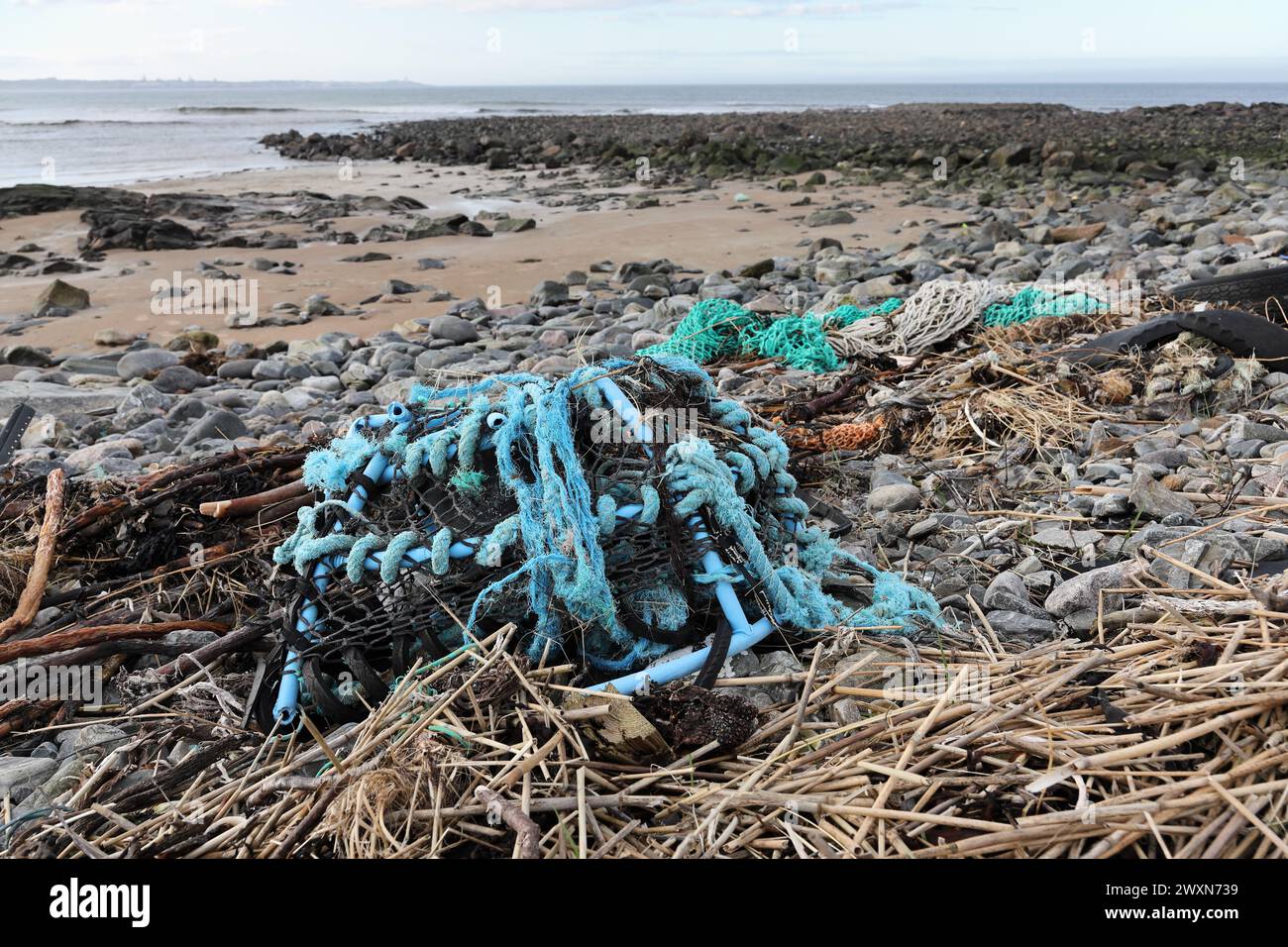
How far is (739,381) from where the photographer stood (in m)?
5.03

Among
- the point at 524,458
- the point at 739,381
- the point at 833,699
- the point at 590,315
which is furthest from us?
the point at 590,315

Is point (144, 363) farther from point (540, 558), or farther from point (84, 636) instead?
point (540, 558)

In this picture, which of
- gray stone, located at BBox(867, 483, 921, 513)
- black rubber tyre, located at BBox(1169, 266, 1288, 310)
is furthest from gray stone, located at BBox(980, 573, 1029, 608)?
black rubber tyre, located at BBox(1169, 266, 1288, 310)

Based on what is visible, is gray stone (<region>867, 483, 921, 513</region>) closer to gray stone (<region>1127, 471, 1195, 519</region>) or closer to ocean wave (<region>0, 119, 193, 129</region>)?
gray stone (<region>1127, 471, 1195, 519</region>)

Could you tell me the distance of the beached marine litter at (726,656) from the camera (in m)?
1.76

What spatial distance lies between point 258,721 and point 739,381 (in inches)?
132

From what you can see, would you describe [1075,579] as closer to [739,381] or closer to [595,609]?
[595,609]

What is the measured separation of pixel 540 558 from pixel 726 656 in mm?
501

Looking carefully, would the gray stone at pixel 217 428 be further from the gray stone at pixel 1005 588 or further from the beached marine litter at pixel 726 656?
the gray stone at pixel 1005 588

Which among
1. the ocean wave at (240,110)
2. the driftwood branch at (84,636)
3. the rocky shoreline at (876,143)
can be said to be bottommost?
the driftwood branch at (84,636)

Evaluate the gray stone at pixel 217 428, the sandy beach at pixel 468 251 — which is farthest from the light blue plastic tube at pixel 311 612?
the sandy beach at pixel 468 251

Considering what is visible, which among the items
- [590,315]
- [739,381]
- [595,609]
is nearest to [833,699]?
[595,609]

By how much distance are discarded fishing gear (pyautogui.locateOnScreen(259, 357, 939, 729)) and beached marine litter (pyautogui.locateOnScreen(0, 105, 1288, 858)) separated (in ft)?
0.05

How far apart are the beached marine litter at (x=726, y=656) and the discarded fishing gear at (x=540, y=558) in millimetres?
14
